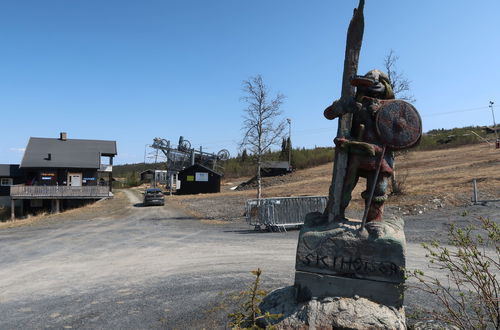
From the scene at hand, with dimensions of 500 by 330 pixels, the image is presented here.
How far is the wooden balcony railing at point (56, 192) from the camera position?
1128 inches

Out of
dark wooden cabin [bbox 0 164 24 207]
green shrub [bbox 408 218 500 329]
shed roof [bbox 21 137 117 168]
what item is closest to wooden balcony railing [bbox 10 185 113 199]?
shed roof [bbox 21 137 117 168]

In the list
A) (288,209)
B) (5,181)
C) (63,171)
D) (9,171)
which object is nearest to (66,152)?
(63,171)

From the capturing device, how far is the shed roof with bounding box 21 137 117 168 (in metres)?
33.6

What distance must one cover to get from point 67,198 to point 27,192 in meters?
2.94

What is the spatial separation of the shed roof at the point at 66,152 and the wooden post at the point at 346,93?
109ft

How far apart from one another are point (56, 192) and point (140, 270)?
79.1 ft

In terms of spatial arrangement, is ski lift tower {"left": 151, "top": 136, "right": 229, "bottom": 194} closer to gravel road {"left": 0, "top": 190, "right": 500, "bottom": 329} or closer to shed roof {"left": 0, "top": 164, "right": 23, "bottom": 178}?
shed roof {"left": 0, "top": 164, "right": 23, "bottom": 178}

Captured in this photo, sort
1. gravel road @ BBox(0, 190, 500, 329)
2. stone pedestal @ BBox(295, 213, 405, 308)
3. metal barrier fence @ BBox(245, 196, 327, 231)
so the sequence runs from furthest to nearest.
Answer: metal barrier fence @ BBox(245, 196, 327, 231)
gravel road @ BBox(0, 190, 500, 329)
stone pedestal @ BBox(295, 213, 405, 308)

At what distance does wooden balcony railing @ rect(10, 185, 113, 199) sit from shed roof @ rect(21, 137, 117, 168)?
3.91 meters

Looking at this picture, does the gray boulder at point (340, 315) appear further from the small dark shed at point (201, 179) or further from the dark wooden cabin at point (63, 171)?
the small dark shed at point (201, 179)

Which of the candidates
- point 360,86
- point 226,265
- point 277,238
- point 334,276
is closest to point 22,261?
point 226,265

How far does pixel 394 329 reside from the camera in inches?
163

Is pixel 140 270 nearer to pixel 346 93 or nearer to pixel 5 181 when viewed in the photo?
pixel 346 93

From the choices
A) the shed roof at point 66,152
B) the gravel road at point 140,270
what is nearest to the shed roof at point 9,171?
the shed roof at point 66,152
